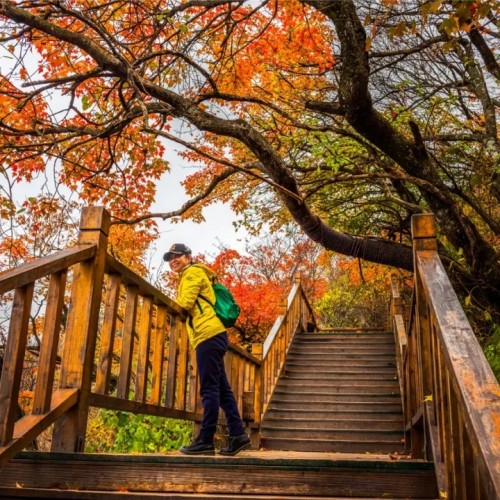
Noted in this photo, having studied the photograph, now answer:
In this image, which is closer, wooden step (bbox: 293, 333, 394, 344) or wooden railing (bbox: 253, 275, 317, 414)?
wooden railing (bbox: 253, 275, 317, 414)

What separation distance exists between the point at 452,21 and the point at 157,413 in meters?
3.38

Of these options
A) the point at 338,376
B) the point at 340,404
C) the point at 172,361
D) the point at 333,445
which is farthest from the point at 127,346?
the point at 338,376

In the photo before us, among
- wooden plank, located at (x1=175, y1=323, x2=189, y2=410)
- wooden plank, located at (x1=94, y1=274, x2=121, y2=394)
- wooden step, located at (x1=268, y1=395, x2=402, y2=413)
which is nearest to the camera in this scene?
wooden plank, located at (x1=94, y1=274, x2=121, y2=394)

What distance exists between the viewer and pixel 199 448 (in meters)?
3.87

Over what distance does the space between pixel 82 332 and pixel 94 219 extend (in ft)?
2.31

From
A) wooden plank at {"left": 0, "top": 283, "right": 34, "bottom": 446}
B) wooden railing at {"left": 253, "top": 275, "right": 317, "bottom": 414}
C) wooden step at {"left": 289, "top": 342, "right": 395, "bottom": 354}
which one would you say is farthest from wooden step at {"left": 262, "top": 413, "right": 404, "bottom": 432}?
wooden plank at {"left": 0, "top": 283, "right": 34, "bottom": 446}

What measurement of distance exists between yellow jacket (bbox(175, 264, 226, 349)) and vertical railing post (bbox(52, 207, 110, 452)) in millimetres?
947

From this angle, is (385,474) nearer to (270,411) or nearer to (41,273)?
(41,273)

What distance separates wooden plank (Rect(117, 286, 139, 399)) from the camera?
11.7ft

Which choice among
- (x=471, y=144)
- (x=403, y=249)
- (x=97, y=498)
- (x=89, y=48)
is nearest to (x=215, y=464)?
(x=97, y=498)

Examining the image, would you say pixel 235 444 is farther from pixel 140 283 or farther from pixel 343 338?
pixel 343 338

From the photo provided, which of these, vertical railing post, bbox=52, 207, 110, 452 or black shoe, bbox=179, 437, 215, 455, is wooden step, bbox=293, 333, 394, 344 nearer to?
black shoe, bbox=179, 437, 215, 455

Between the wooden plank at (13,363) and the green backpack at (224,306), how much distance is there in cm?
199

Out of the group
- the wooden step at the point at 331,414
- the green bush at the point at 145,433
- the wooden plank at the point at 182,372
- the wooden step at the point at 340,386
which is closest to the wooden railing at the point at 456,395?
the wooden plank at the point at 182,372
